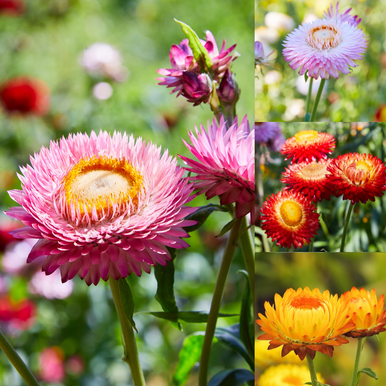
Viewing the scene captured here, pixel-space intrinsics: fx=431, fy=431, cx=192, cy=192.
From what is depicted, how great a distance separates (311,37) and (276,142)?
0.26ft

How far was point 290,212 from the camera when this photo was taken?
0.98ft

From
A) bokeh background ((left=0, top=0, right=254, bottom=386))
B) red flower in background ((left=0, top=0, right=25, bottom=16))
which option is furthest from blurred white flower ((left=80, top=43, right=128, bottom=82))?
red flower in background ((left=0, top=0, right=25, bottom=16))

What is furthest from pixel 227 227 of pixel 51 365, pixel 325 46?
pixel 51 365

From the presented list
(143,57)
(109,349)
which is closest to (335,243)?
(109,349)

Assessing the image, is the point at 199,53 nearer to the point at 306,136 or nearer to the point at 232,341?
the point at 306,136

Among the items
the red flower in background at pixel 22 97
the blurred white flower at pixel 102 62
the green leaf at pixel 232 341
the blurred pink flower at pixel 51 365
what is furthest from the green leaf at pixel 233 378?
the red flower in background at pixel 22 97

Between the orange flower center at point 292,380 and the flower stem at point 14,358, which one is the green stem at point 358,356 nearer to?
the orange flower center at point 292,380

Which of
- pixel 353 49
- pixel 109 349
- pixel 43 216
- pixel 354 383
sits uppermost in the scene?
pixel 353 49

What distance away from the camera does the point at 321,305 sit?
0.95 ft

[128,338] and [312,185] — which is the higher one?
[312,185]

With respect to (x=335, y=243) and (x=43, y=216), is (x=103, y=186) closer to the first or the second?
(x=43, y=216)

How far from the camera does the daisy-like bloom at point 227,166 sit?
11.5 inches

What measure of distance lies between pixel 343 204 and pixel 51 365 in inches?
28.7

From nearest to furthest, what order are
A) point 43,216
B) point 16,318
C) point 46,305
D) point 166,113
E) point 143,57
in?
point 43,216
point 16,318
point 46,305
point 166,113
point 143,57
